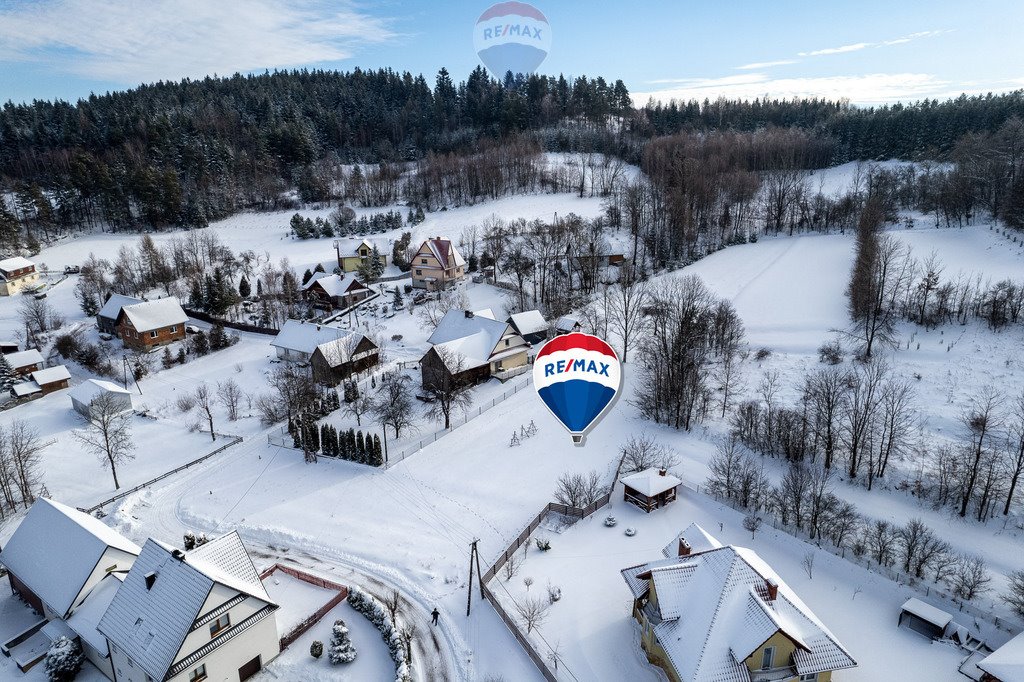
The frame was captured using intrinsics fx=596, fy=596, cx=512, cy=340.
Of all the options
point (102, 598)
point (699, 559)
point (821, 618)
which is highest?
point (699, 559)

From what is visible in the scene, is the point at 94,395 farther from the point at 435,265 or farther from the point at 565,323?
the point at 565,323

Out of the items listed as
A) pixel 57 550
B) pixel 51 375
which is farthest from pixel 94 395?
pixel 57 550

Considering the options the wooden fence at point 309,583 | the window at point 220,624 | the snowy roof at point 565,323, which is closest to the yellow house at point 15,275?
the snowy roof at point 565,323

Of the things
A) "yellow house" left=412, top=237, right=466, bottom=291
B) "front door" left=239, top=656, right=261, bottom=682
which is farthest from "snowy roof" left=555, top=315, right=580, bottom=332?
"front door" left=239, top=656, right=261, bottom=682

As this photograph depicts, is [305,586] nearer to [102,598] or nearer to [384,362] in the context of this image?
[102,598]

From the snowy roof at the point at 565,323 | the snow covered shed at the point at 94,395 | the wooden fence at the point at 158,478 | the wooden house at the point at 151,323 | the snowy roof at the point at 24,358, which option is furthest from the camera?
the wooden house at the point at 151,323

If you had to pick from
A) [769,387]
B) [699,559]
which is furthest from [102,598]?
[769,387]

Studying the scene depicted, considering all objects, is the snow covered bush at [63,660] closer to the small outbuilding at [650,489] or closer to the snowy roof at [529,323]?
the small outbuilding at [650,489]

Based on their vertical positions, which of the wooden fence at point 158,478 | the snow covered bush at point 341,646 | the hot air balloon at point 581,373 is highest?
the hot air balloon at point 581,373
